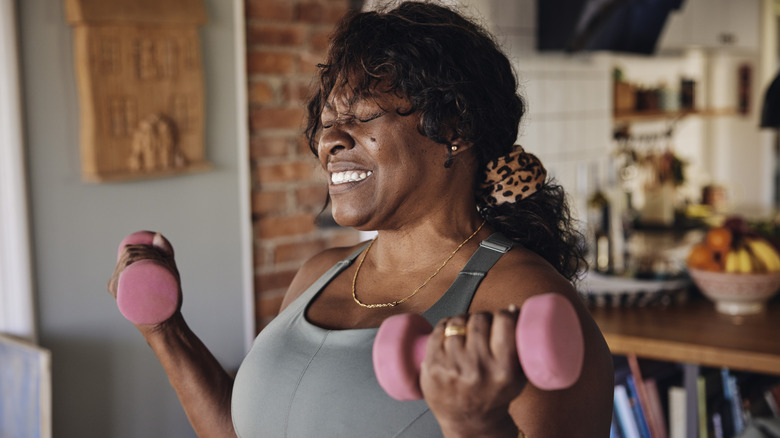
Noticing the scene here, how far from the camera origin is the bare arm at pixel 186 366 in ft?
3.75

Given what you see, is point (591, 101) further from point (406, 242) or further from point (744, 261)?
point (406, 242)

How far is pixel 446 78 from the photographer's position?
0.98 meters

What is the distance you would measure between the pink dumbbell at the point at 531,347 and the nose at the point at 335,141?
1.17ft

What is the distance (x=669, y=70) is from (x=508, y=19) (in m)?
2.35

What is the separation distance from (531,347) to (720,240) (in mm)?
1989

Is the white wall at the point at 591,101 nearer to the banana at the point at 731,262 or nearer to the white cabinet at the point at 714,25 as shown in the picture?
the white cabinet at the point at 714,25

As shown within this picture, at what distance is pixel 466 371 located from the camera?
635mm

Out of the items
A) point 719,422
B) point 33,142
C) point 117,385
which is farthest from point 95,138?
point 719,422

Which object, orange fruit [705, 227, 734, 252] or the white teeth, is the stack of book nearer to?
orange fruit [705, 227, 734, 252]

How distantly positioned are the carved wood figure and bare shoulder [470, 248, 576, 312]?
1300 mm

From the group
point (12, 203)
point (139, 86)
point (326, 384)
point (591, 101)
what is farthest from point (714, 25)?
point (326, 384)

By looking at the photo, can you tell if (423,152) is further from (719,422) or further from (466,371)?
(719,422)

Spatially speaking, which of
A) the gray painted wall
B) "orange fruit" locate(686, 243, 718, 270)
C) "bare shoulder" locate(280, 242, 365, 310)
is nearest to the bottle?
"orange fruit" locate(686, 243, 718, 270)

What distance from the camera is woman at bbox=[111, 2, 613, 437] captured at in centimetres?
Result: 91
